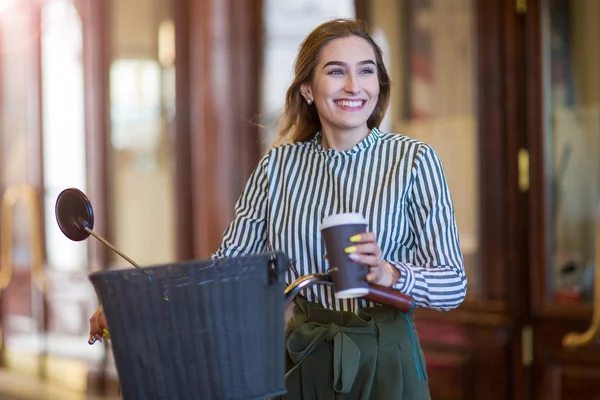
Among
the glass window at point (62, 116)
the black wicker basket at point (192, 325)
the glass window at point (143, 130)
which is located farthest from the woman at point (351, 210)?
the glass window at point (62, 116)

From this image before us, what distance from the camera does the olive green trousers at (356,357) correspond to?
5.88ft

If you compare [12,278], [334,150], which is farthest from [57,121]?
[334,150]

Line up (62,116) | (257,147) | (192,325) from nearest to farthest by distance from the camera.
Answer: (192,325)
(257,147)
(62,116)

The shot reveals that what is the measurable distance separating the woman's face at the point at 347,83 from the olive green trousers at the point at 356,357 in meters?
0.39

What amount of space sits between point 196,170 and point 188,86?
50 cm

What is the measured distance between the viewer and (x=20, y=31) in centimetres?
659

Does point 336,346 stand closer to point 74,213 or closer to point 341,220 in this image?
point 341,220

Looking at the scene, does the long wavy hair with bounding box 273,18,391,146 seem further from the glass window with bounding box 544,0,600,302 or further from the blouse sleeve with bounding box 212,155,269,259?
the glass window with bounding box 544,0,600,302

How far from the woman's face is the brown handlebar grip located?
0.44 m

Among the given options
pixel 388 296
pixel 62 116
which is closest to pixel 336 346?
pixel 388 296

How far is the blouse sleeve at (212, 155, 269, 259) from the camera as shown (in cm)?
199

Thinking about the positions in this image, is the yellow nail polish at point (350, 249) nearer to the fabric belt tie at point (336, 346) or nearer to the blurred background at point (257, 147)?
the fabric belt tie at point (336, 346)

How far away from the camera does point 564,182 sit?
3.60 m

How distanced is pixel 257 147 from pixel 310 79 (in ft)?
8.61
